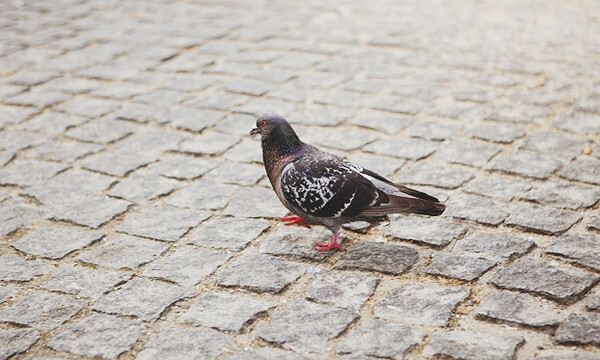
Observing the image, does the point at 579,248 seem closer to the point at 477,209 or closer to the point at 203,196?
the point at 477,209

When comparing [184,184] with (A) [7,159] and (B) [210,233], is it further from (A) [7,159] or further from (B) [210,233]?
(A) [7,159]

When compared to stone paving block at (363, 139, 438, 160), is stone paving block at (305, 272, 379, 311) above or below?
below

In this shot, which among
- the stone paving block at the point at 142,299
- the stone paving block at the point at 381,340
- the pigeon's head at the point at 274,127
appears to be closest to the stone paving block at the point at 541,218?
the stone paving block at the point at 381,340

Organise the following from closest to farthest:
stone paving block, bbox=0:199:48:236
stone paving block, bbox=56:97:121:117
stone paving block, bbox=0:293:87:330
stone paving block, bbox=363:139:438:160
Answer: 1. stone paving block, bbox=0:293:87:330
2. stone paving block, bbox=0:199:48:236
3. stone paving block, bbox=363:139:438:160
4. stone paving block, bbox=56:97:121:117

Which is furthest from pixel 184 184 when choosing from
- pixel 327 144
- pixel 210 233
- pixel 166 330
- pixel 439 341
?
pixel 439 341

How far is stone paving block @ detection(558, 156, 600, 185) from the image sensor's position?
520 cm

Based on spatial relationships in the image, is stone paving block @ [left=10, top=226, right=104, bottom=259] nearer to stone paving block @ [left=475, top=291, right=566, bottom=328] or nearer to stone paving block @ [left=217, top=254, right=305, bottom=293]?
stone paving block @ [left=217, top=254, right=305, bottom=293]

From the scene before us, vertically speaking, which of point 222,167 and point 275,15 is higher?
point 275,15

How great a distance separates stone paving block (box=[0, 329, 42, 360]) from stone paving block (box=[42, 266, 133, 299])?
1.25ft

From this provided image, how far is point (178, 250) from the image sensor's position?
4539mm

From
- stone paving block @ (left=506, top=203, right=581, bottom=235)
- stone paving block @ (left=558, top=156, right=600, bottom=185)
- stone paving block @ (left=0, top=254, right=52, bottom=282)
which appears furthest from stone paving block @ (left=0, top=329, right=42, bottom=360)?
stone paving block @ (left=558, top=156, right=600, bottom=185)

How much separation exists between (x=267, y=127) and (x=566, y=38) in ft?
14.7

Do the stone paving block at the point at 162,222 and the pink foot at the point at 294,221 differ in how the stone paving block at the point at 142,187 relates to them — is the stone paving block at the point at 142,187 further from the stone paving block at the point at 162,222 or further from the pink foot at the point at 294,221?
the pink foot at the point at 294,221

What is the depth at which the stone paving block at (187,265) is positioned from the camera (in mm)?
4242
